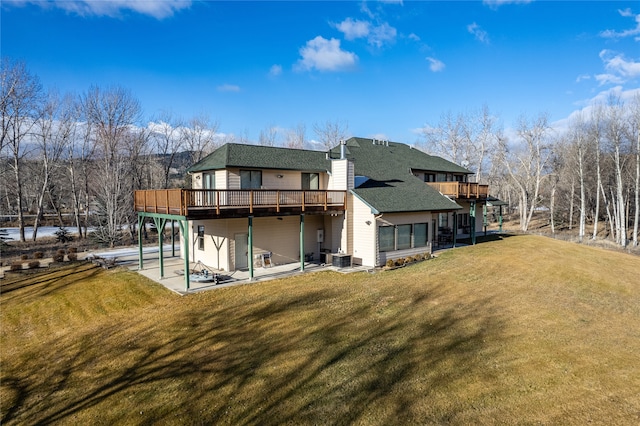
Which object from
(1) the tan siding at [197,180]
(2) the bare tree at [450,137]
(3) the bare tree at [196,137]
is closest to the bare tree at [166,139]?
(3) the bare tree at [196,137]

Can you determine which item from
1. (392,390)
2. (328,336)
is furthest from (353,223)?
(392,390)

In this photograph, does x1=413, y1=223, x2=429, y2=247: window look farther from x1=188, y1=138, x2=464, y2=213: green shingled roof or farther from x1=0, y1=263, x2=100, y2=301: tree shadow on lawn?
x1=0, y1=263, x2=100, y2=301: tree shadow on lawn

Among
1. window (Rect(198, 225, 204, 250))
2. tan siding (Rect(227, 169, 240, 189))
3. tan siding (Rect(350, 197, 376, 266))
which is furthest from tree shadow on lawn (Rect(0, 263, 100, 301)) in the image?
tan siding (Rect(350, 197, 376, 266))

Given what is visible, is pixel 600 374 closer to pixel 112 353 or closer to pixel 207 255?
pixel 112 353

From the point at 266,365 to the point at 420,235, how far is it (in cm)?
1348

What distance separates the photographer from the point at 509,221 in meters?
54.3

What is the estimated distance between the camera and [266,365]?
8.97 m

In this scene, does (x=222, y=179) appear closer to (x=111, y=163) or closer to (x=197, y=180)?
(x=197, y=180)

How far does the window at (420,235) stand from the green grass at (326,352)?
156 inches

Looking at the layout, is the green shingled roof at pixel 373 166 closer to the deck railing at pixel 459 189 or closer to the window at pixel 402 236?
the window at pixel 402 236

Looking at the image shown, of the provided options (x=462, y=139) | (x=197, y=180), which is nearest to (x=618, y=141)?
(x=462, y=139)

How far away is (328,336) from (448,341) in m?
3.35

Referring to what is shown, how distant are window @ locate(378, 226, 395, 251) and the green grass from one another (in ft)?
7.34

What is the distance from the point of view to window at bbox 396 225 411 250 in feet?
62.6
